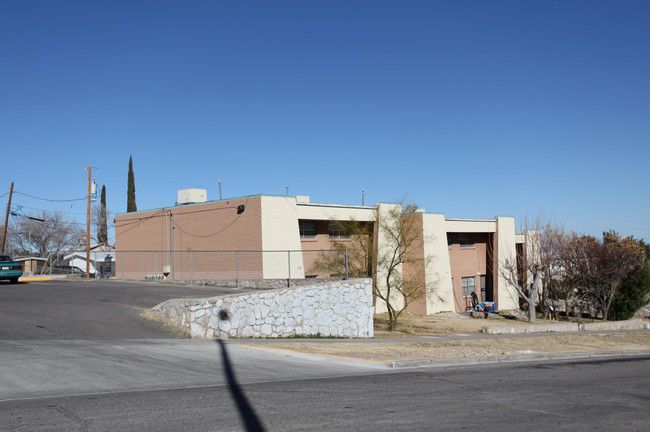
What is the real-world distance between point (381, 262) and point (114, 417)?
92.3ft

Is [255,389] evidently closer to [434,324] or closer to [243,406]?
[243,406]

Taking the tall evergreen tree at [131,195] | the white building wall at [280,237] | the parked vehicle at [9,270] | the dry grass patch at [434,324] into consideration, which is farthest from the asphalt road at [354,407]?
the tall evergreen tree at [131,195]

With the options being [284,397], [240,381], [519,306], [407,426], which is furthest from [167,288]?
[519,306]

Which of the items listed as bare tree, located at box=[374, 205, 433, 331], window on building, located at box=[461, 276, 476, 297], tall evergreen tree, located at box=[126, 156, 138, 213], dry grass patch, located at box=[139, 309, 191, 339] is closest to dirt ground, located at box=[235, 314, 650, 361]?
dry grass patch, located at box=[139, 309, 191, 339]

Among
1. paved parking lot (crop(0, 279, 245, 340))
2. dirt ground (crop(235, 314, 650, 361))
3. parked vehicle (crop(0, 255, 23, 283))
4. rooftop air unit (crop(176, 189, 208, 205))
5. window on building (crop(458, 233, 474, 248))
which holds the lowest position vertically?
dirt ground (crop(235, 314, 650, 361))

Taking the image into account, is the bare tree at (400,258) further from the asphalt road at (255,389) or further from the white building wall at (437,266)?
the asphalt road at (255,389)

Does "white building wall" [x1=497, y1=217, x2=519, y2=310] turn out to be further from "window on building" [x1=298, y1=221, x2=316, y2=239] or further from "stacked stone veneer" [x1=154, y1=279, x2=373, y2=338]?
"stacked stone veneer" [x1=154, y1=279, x2=373, y2=338]

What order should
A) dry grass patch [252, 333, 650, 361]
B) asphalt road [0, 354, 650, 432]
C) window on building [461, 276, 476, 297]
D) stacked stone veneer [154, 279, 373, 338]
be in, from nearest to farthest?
→ asphalt road [0, 354, 650, 432], dry grass patch [252, 333, 650, 361], stacked stone veneer [154, 279, 373, 338], window on building [461, 276, 476, 297]

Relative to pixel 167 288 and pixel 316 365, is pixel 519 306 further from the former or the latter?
pixel 316 365

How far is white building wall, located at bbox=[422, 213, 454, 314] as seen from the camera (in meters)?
37.5

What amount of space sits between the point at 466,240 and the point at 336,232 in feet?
43.3

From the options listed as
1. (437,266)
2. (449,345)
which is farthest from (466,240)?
(449,345)

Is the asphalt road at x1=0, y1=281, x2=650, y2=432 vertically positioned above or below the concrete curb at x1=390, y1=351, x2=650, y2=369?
above

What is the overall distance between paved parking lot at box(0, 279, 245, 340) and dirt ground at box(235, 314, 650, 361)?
3371mm
